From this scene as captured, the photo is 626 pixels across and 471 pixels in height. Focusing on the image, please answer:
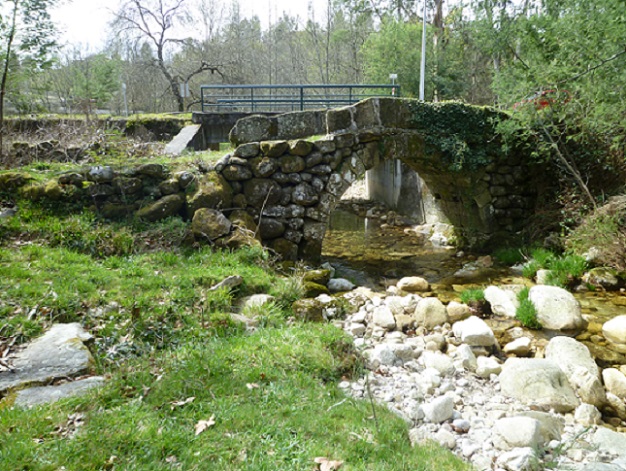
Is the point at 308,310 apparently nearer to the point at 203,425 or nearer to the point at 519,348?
the point at 519,348

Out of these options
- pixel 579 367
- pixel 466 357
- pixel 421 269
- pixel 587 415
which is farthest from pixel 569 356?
pixel 421 269

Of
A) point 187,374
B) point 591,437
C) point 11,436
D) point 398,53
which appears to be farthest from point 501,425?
point 398,53

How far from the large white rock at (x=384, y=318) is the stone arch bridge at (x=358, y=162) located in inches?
93.1

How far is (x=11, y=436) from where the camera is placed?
248 cm

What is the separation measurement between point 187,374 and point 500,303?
4.80m

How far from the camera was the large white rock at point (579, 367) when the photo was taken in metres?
4.16

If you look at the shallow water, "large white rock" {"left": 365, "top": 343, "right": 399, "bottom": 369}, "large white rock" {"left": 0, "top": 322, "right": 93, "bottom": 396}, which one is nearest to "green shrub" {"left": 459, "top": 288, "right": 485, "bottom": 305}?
the shallow water

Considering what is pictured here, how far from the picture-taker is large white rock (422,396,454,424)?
3.76 m

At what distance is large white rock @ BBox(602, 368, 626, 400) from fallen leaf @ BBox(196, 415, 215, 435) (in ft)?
12.7

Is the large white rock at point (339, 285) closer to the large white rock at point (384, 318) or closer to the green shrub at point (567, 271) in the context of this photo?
the large white rock at point (384, 318)

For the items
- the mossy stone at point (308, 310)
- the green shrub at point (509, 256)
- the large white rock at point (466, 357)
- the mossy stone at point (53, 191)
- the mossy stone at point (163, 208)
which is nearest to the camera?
the large white rock at point (466, 357)

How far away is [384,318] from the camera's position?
5836mm

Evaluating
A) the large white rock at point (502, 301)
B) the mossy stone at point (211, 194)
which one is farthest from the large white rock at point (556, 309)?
the mossy stone at point (211, 194)

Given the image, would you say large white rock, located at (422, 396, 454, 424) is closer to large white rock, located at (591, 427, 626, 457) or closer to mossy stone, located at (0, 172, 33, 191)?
large white rock, located at (591, 427, 626, 457)
